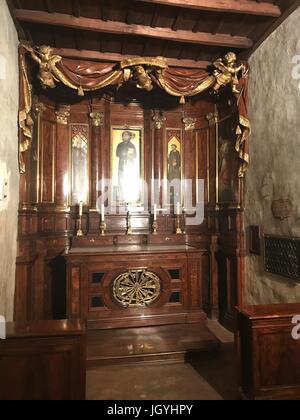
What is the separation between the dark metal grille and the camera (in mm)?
3287

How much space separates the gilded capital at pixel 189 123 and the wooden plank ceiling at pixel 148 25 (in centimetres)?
114

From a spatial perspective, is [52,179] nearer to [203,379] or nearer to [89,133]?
[89,133]

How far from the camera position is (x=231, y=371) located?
3.33 metres

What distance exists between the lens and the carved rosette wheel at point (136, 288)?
427 cm

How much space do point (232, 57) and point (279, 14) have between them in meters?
0.75

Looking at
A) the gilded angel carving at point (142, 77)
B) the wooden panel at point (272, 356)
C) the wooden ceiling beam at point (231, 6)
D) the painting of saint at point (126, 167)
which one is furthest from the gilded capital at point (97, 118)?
the wooden panel at point (272, 356)

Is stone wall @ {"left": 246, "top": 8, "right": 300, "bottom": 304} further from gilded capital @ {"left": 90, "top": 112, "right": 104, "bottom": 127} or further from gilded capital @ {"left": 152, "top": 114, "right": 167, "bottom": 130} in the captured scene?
gilded capital @ {"left": 90, "top": 112, "right": 104, "bottom": 127}

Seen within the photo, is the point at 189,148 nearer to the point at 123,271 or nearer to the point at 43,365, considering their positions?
the point at 123,271

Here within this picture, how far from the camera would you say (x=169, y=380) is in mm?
3164

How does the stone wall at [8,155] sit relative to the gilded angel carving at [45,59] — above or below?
below

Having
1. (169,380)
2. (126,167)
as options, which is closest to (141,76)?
(126,167)

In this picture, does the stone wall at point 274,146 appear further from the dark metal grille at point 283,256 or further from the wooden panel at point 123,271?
the wooden panel at point 123,271

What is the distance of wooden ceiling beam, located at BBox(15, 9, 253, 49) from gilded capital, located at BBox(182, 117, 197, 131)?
149 cm
